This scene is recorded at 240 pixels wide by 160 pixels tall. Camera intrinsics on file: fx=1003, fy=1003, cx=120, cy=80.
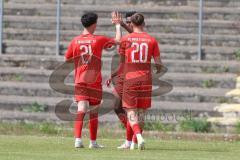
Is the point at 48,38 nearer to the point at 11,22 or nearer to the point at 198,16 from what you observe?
the point at 11,22

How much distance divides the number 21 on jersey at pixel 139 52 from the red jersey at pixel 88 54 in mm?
405

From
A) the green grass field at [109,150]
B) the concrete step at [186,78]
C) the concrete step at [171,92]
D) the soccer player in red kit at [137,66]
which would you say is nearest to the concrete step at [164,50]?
the concrete step at [186,78]

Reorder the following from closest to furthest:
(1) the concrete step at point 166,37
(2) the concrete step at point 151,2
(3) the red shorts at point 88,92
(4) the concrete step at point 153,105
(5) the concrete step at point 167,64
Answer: (3) the red shorts at point 88,92, (4) the concrete step at point 153,105, (5) the concrete step at point 167,64, (1) the concrete step at point 166,37, (2) the concrete step at point 151,2

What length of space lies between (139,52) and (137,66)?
21 cm

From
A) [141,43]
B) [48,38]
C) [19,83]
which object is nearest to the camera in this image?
[141,43]

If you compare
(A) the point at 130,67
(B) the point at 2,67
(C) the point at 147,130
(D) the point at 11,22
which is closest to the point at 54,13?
(D) the point at 11,22

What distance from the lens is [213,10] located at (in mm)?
24188

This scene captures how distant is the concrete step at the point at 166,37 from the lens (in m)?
23.0

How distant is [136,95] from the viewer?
47.3 ft

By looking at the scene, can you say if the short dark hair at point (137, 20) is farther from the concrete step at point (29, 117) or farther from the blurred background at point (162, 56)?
the concrete step at point (29, 117)

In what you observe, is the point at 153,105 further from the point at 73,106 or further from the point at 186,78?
the point at 73,106

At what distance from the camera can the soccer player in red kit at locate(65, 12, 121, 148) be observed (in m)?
14.6

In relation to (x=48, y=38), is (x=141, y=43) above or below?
above

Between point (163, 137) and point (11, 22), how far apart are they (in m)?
7.50
